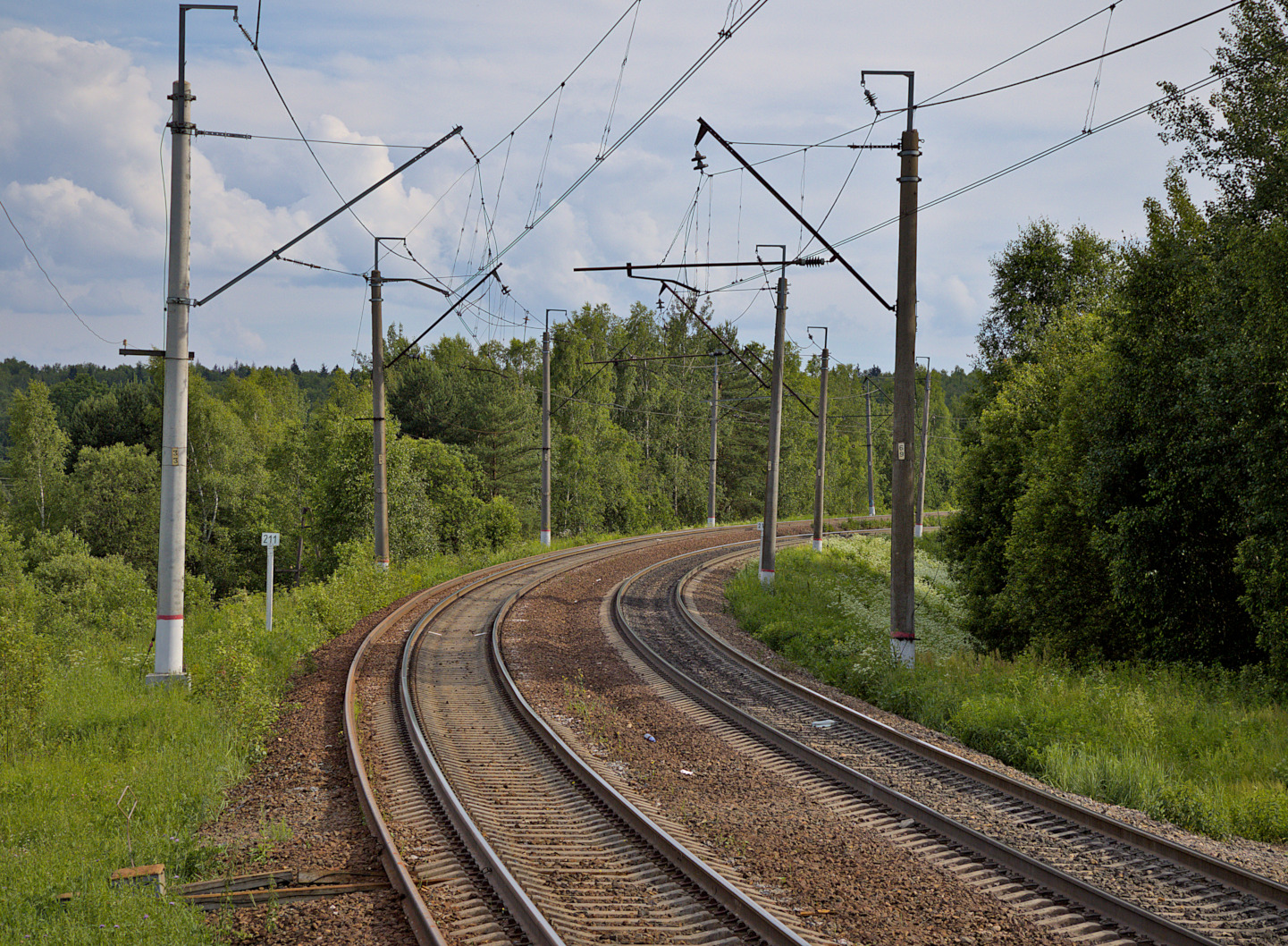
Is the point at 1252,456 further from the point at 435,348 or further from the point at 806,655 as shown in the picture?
the point at 435,348

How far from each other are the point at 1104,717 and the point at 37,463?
6009 cm

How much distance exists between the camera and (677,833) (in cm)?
796

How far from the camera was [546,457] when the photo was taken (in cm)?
3684

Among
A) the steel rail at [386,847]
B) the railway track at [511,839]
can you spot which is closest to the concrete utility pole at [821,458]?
the railway track at [511,839]

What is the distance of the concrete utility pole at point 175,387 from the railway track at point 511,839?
9.31ft

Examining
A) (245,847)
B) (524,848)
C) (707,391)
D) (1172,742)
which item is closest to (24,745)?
(245,847)

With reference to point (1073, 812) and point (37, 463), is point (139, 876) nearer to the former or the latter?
point (1073, 812)

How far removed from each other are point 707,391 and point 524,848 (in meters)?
66.2

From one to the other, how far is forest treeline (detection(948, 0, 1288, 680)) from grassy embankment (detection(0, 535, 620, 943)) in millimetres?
14327

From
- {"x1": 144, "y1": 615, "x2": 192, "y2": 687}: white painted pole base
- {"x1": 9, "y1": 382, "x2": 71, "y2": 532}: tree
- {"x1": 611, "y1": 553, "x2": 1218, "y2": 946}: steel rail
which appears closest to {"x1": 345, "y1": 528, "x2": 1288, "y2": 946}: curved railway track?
{"x1": 611, "y1": 553, "x2": 1218, "y2": 946}: steel rail

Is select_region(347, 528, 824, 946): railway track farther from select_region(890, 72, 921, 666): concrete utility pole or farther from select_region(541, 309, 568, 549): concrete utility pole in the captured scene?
select_region(541, 309, 568, 549): concrete utility pole

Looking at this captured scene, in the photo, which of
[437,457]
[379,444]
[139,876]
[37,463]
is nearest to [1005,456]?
[379,444]

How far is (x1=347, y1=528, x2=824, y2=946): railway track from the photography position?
6172mm

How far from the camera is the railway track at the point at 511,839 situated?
6172 millimetres
